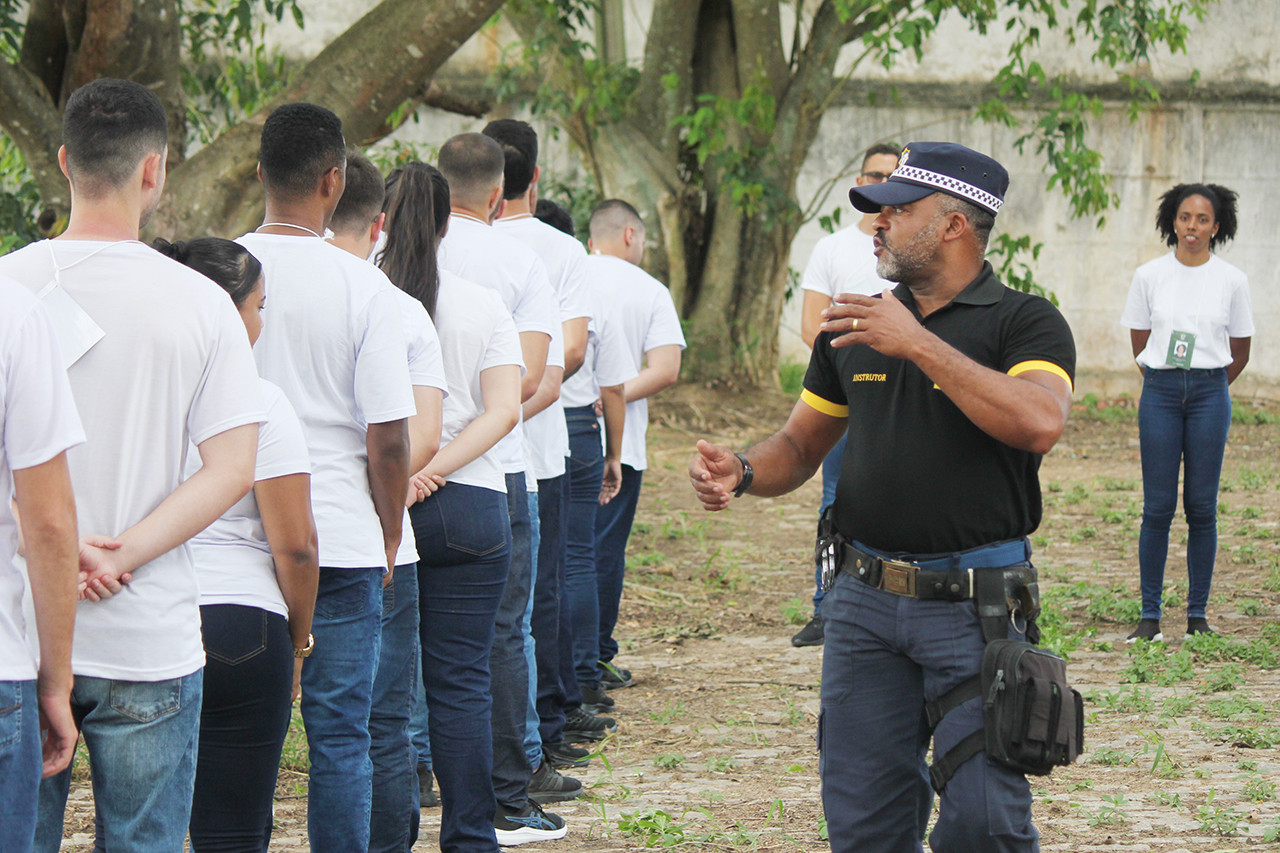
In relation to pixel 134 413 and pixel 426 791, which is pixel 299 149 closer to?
pixel 134 413

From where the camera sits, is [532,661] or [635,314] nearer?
[532,661]

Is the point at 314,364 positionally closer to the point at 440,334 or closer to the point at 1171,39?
the point at 440,334

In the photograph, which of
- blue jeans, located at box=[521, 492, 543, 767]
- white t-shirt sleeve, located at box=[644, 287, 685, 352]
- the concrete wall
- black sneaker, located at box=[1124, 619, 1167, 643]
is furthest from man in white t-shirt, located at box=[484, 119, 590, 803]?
the concrete wall

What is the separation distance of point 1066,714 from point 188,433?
195 cm

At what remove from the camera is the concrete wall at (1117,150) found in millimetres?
16516

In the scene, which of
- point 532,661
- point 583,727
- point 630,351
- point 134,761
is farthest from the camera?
point 630,351

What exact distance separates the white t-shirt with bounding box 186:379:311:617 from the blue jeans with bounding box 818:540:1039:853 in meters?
1.33

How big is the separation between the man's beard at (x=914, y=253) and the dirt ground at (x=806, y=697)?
193 cm

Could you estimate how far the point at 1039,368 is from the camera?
322cm

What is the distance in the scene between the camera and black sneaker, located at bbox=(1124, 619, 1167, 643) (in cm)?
697

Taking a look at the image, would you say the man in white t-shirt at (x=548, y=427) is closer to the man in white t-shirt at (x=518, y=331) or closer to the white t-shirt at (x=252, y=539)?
the man in white t-shirt at (x=518, y=331)

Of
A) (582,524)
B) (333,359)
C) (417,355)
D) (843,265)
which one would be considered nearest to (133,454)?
(333,359)

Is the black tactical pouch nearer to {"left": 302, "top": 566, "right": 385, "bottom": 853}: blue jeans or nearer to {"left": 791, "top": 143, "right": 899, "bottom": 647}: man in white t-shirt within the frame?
{"left": 302, "top": 566, "right": 385, "bottom": 853}: blue jeans

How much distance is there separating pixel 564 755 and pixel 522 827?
0.86 metres
